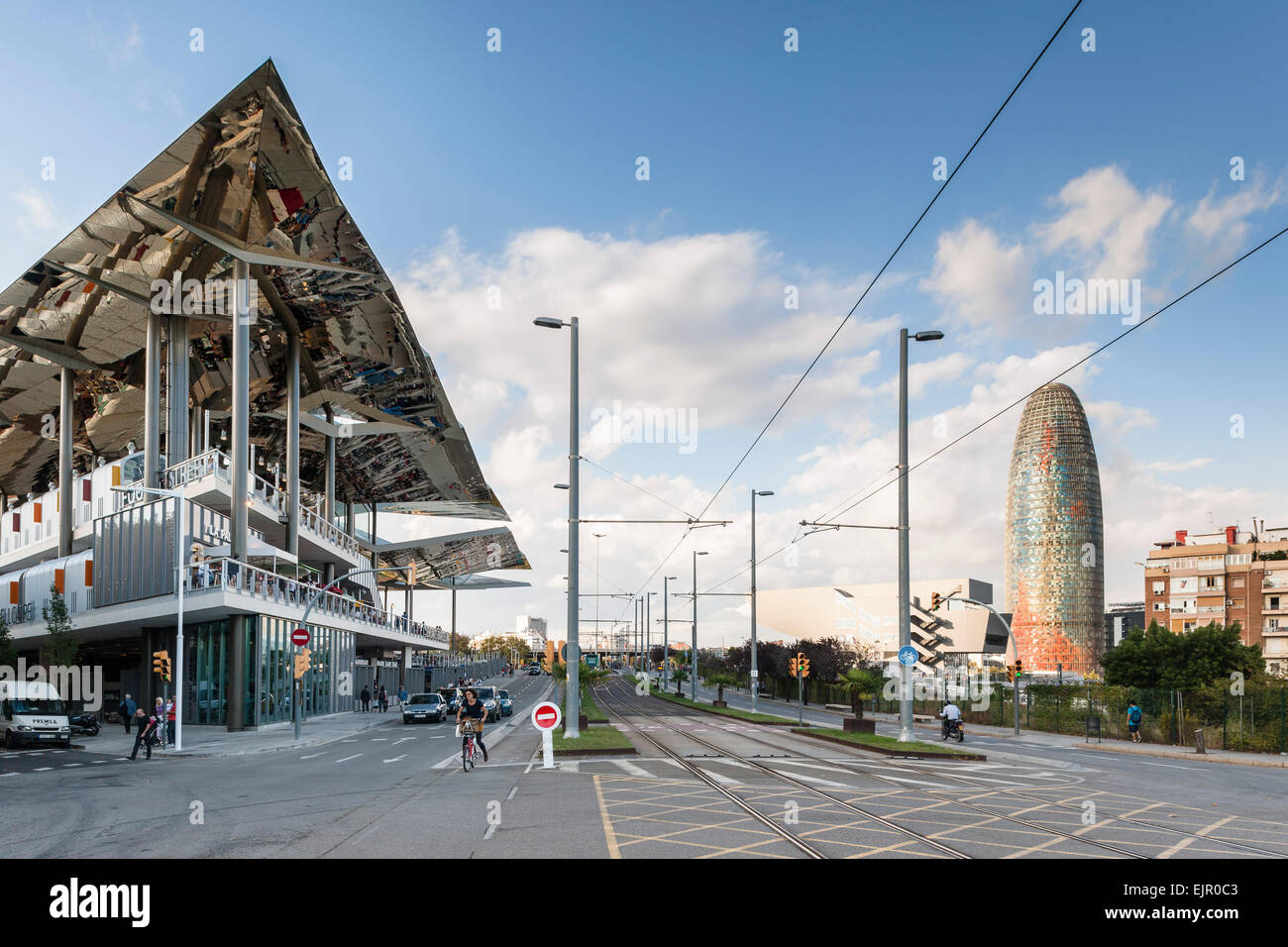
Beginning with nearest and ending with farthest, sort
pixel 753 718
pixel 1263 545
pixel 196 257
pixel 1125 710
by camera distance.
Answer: pixel 1125 710 → pixel 196 257 → pixel 753 718 → pixel 1263 545

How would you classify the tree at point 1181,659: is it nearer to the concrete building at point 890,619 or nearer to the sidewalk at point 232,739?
the concrete building at point 890,619

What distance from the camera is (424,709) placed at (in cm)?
4834

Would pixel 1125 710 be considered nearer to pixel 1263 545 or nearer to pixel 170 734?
pixel 170 734

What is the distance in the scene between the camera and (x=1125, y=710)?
40.0 metres

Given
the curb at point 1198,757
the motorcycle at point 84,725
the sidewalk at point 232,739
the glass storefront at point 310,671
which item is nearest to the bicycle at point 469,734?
the sidewalk at point 232,739

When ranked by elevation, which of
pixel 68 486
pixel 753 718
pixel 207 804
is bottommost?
pixel 753 718

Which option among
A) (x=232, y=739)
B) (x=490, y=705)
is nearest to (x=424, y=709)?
(x=490, y=705)

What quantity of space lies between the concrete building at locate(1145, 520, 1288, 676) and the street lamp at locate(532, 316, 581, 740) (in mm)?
92441

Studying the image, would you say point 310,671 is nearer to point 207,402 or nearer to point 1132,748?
point 207,402

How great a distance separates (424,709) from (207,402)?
23.2 metres

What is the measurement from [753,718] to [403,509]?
5928 cm

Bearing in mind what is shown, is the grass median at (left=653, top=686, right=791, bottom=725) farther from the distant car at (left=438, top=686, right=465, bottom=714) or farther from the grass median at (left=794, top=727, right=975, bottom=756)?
the distant car at (left=438, top=686, right=465, bottom=714)

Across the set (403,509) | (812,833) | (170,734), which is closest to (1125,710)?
(812,833)

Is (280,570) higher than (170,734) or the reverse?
higher
